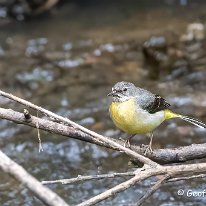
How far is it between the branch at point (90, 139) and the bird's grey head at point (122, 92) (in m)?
0.58

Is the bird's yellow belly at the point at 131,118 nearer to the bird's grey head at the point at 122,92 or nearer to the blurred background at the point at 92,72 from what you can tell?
the bird's grey head at the point at 122,92

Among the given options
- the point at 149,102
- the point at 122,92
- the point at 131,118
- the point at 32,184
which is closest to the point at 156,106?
the point at 149,102

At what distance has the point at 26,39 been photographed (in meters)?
13.0

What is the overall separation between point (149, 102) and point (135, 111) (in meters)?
0.33

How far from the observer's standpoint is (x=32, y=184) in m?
2.42

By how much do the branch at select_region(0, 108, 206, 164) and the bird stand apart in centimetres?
18

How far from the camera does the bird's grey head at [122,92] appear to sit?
5277 millimetres

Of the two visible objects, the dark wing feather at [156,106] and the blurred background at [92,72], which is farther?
the blurred background at [92,72]

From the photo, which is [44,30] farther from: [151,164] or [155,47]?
[151,164]

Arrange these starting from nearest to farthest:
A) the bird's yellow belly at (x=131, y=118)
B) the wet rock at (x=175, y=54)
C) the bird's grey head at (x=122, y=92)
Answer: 1. the bird's yellow belly at (x=131, y=118)
2. the bird's grey head at (x=122, y=92)
3. the wet rock at (x=175, y=54)

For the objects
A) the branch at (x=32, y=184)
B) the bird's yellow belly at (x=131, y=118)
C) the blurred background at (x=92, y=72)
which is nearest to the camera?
the branch at (x=32, y=184)

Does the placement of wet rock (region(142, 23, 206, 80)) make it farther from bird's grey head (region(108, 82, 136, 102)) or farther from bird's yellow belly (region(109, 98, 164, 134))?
bird's yellow belly (region(109, 98, 164, 134))

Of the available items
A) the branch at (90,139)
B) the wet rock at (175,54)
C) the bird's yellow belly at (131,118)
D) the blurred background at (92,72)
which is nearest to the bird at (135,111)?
the bird's yellow belly at (131,118)

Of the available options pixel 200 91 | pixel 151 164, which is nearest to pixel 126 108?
pixel 151 164
